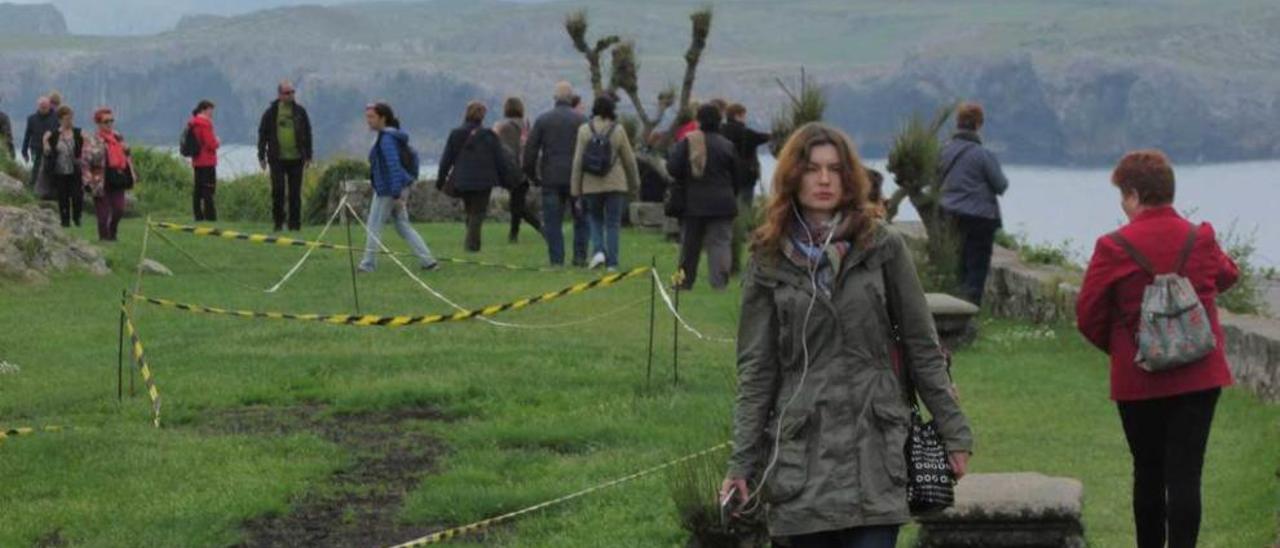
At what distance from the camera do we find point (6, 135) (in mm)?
35781

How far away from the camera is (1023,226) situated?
23859mm

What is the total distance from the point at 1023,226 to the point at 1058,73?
176 feet

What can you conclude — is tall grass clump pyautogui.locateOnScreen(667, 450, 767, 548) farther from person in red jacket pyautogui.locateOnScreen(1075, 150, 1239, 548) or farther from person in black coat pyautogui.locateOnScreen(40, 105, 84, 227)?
person in black coat pyautogui.locateOnScreen(40, 105, 84, 227)

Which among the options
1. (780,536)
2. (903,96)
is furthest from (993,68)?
(780,536)

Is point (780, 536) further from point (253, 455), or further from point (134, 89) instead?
point (134, 89)

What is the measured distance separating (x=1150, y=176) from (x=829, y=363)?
2.72 metres

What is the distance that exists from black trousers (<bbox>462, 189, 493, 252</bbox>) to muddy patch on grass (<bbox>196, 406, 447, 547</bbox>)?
11660 millimetres

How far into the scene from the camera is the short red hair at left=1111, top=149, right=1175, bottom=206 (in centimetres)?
880

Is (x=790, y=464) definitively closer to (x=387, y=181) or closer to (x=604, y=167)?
(x=604, y=167)

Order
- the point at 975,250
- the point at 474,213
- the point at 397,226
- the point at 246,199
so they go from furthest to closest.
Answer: the point at 246,199, the point at 474,213, the point at 397,226, the point at 975,250

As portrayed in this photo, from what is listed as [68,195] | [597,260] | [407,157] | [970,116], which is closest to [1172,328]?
[970,116]

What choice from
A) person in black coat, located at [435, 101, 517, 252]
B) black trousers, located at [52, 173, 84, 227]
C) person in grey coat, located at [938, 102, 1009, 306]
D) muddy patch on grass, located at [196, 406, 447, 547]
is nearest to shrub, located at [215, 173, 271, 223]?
black trousers, located at [52, 173, 84, 227]

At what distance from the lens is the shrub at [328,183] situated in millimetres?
34438

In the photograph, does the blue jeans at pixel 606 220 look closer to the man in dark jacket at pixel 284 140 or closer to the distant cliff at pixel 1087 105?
the man in dark jacket at pixel 284 140
